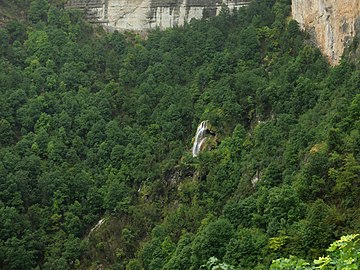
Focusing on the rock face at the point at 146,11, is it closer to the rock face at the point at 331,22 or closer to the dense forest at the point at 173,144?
the dense forest at the point at 173,144

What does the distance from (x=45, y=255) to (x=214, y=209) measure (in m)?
14.3

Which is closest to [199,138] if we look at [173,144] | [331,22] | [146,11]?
[173,144]

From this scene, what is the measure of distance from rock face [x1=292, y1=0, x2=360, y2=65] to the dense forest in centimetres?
147

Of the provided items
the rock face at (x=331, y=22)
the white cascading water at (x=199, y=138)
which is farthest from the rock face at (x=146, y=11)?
the white cascading water at (x=199, y=138)

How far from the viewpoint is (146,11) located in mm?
88938

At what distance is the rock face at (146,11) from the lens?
8662cm

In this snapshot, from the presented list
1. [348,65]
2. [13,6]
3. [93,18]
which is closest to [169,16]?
[93,18]

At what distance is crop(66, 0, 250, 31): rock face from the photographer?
284 ft

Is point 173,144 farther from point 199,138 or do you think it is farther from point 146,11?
point 146,11

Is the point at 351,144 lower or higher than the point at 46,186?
higher

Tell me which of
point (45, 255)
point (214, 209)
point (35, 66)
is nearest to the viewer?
point (214, 209)

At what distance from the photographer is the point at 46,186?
62.0 meters

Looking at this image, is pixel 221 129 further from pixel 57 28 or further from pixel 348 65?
pixel 57 28

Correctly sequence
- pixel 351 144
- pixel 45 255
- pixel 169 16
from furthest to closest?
1. pixel 169 16
2. pixel 45 255
3. pixel 351 144
